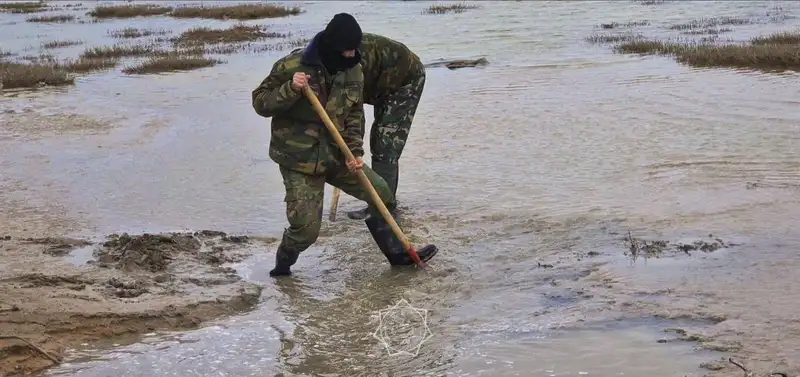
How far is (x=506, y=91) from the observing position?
14.1 meters

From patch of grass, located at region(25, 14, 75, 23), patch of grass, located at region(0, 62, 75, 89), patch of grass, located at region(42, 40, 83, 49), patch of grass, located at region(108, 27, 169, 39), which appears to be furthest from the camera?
patch of grass, located at region(25, 14, 75, 23)

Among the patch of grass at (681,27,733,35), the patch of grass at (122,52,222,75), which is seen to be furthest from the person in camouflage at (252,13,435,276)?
the patch of grass at (681,27,733,35)

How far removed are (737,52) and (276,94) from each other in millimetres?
11936

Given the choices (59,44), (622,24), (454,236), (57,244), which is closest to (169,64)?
(59,44)

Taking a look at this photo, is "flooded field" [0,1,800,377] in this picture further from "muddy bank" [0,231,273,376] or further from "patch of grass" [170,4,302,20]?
"patch of grass" [170,4,302,20]

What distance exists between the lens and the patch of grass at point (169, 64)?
1855 cm

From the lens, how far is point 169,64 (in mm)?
19047

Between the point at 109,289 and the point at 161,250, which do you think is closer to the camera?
the point at 109,289

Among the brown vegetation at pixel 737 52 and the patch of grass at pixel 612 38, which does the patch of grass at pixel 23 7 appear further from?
the brown vegetation at pixel 737 52

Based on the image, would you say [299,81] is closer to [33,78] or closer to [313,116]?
[313,116]

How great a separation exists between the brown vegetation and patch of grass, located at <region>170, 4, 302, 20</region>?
60.6ft

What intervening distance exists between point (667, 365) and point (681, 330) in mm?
440

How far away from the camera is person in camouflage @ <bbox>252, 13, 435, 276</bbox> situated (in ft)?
17.1

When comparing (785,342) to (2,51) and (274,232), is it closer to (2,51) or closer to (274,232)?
(274,232)
